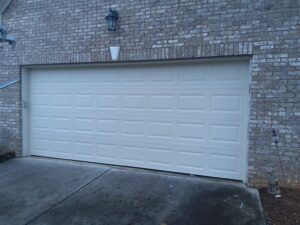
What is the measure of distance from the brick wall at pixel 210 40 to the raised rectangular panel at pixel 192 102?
79 cm

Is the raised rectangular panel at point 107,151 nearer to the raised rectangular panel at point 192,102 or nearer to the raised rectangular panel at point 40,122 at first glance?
the raised rectangular panel at point 40,122

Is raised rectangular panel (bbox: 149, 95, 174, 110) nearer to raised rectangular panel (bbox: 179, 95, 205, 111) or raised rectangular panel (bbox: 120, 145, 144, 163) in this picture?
raised rectangular panel (bbox: 179, 95, 205, 111)

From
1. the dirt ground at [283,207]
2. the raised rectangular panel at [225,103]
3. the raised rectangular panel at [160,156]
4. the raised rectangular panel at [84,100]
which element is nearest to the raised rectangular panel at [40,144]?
the raised rectangular panel at [84,100]

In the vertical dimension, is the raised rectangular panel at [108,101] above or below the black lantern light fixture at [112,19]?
below

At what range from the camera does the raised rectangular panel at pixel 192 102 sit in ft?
15.8

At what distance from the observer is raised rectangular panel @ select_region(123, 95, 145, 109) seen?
523 cm

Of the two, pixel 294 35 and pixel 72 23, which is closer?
pixel 294 35

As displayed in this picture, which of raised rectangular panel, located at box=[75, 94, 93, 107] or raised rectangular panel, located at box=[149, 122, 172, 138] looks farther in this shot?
raised rectangular panel, located at box=[75, 94, 93, 107]

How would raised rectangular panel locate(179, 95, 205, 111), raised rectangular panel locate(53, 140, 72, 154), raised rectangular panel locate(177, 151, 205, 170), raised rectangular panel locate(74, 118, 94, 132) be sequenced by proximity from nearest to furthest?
raised rectangular panel locate(179, 95, 205, 111) < raised rectangular panel locate(177, 151, 205, 170) < raised rectangular panel locate(74, 118, 94, 132) < raised rectangular panel locate(53, 140, 72, 154)

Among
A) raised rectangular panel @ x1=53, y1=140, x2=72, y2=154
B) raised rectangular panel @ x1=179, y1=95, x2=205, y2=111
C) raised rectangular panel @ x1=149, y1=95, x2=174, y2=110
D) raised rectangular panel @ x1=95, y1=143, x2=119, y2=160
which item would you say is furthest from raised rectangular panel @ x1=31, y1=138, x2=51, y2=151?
raised rectangular panel @ x1=179, y1=95, x2=205, y2=111

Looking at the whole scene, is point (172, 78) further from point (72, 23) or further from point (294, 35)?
point (72, 23)

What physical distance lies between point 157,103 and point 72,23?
2574 mm

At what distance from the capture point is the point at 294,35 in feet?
13.2

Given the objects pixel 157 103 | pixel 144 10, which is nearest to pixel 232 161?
pixel 157 103
